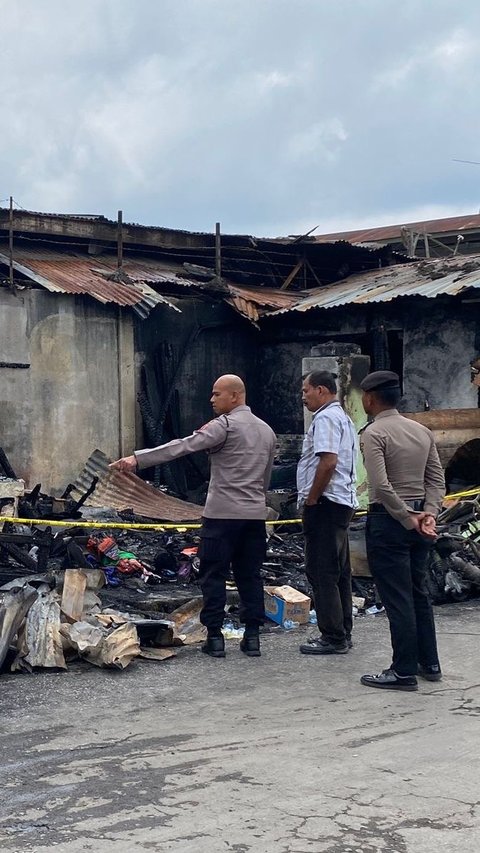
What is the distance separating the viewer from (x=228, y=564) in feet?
22.3

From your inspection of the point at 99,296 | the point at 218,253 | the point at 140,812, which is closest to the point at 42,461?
the point at 99,296

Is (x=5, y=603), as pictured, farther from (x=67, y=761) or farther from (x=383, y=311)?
(x=383, y=311)

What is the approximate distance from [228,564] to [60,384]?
9071 mm

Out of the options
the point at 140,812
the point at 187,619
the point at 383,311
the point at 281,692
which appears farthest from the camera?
the point at 383,311

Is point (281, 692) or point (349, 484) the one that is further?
point (349, 484)

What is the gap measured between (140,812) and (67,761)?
0.75 meters

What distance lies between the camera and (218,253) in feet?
58.2

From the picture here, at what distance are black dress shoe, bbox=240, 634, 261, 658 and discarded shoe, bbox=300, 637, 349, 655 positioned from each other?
12.3 inches

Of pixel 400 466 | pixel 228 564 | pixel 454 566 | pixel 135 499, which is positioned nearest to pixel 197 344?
pixel 135 499

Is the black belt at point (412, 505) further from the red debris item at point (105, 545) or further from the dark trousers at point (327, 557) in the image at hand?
the red debris item at point (105, 545)

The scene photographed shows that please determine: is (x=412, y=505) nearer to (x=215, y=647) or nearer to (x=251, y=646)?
(x=251, y=646)

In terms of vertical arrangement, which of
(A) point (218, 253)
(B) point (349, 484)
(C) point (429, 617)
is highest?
(A) point (218, 253)

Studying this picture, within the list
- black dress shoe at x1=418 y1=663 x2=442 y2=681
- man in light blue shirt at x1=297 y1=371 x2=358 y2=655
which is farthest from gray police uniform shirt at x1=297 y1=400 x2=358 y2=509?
black dress shoe at x1=418 y1=663 x2=442 y2=681

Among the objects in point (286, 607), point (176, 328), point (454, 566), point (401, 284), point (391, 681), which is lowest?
point (391, 681)
